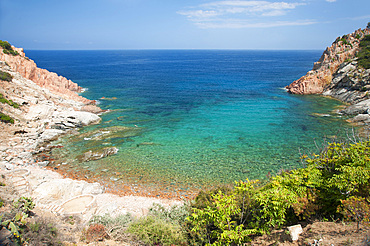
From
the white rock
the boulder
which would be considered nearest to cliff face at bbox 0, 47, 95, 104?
the boulder

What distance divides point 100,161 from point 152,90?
1625 inches

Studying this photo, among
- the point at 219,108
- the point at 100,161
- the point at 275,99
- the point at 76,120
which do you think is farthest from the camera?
the point at 275,99

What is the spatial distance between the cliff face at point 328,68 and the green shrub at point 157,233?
55.4 metres

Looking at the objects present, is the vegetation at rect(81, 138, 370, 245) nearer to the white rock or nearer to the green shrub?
the green shrub

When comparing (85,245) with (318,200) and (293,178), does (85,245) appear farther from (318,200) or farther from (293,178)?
(318,200)

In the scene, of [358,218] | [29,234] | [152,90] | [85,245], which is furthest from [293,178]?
[152,90]

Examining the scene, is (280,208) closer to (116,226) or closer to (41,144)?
(116,226)

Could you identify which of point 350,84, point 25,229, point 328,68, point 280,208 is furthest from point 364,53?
point 25,229

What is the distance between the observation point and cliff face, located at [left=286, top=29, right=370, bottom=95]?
5562cm

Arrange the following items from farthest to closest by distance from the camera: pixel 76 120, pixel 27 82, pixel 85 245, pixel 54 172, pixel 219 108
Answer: pixel 219 108, pixel 27 82, pixel 76 120, pixel 54 172, pixel 85 245

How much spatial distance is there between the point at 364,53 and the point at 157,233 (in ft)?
204

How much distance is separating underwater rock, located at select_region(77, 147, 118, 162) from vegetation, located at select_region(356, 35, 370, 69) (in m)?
52.4

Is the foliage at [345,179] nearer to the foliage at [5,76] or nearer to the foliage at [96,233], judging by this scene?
the foliage at [96,233]

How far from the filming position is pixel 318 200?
10039 millimetres
